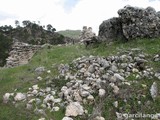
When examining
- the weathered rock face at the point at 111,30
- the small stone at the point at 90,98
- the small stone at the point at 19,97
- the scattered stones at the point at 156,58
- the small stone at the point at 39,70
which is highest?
the weathered rock face at the point at 111,30

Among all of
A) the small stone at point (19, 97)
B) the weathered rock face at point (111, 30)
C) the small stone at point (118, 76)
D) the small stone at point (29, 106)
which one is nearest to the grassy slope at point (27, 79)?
the small stone at point (29, 106)

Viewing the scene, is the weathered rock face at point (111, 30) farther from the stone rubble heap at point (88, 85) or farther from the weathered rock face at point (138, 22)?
the stone rubble heap at point (88, 85)

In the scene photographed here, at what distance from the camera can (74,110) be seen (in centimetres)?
994

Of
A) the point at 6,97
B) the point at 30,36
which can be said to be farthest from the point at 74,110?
the point at 30,36

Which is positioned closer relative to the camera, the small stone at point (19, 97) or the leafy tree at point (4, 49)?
the small stone at point (19, 97)

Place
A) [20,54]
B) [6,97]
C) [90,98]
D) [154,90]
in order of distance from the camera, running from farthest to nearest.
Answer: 1. [20,54]
2. [6,97]
3. [90,98]
4. [154,90]

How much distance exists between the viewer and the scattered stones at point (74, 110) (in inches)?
389

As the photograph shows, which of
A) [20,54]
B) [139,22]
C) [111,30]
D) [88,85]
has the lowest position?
[88,85]

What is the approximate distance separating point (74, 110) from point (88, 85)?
1.81 m

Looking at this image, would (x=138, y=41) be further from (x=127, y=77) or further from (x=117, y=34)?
(x=127, y=77)

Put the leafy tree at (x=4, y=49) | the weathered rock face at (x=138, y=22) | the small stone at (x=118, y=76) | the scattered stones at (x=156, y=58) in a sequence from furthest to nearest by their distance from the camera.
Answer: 1. the leafy tree at (x=4, y=49)
2. the weathered rock face at (x=138, y=22)
3. the scattered stones at (x=156, y=58)
4. the small stone at (x=118, y=76)

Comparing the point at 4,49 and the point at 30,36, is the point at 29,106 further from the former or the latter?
the point at 30,36

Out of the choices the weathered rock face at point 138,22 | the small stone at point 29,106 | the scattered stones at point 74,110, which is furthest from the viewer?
the weathered rock face at point 138,22

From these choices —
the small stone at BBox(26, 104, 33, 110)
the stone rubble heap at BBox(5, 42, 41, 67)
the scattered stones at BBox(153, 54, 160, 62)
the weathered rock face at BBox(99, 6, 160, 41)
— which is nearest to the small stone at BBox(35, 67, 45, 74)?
the small stone at BBox(26, 104, 33, 110)
